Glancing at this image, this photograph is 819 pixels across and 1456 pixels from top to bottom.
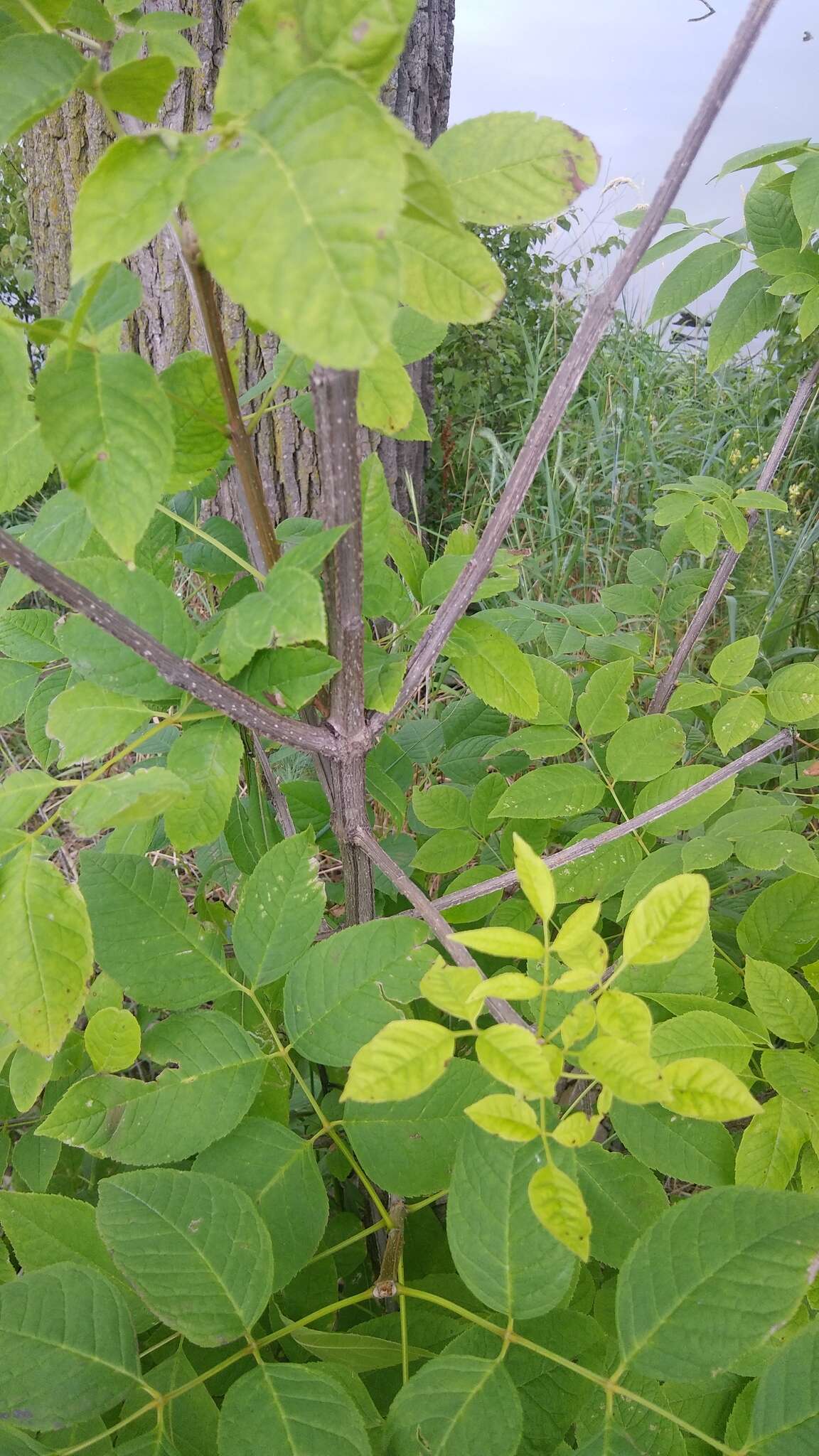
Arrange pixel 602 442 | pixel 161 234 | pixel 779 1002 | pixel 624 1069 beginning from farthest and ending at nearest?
pixel 602 442 < pixel 161 234 < pixel 779 1002 < pixel 624 1069

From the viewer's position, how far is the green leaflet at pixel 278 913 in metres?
0.74

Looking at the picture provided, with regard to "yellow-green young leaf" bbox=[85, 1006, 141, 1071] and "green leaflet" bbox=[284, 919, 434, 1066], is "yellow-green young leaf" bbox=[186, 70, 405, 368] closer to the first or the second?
"green leaflet" bbox=[284, 919, 434, 1066]

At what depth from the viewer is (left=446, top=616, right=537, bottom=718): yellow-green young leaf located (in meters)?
0.78

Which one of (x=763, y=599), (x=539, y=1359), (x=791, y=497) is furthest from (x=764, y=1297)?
(x=791, y=497)

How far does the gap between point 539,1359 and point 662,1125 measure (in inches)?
8.2

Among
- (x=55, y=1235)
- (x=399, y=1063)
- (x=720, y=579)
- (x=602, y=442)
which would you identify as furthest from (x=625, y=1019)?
(x=602, y=442)

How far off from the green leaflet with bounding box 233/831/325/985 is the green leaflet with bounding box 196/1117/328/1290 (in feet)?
0.43

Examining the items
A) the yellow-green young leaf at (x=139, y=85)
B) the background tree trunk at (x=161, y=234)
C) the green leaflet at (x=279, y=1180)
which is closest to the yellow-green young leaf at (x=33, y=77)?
the yellow-green young leaf at (x=139, y=85)

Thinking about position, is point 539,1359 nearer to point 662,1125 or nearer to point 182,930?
point 662,1125

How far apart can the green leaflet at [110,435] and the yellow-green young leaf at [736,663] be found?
2.77ft

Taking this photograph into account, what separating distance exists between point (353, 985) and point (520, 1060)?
0.27 meters

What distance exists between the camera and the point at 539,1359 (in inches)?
23.9

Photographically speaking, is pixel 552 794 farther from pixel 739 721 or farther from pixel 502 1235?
pixel 502 1235

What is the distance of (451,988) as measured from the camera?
49 cm
